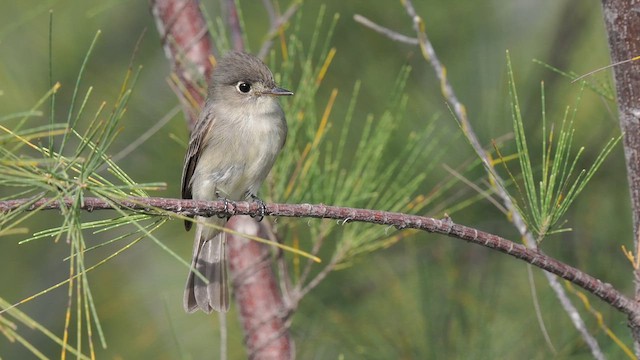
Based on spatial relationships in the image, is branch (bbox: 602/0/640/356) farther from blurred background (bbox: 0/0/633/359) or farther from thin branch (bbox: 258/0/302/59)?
thin branch (bbox: 258/0/302/59)

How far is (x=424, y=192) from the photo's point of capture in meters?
3.59

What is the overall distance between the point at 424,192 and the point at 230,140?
2.48 feet

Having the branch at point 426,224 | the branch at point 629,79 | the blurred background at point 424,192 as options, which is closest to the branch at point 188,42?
the blurred background at point 424,192

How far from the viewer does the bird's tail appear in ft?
10.7

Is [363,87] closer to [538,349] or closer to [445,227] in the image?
[538,349]

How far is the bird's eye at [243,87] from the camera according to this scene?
11.6ft

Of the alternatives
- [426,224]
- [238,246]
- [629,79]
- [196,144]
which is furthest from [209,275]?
[629,79]

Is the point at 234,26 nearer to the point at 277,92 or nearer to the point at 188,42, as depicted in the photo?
the point at 188,42

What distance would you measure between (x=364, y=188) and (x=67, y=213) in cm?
130

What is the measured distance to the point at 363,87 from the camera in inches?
148

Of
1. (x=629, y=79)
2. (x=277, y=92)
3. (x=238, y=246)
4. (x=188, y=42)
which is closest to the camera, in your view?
(x=629, y=79)

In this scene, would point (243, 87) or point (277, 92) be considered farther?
point (243, 87)

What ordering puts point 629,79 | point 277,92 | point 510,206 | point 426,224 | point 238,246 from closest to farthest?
point 426,224 → point 629,79 → point 510,206 → point 277,92 → point 238,246

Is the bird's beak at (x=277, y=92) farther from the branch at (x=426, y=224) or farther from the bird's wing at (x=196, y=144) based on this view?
the branch at (x=426, y=224)
